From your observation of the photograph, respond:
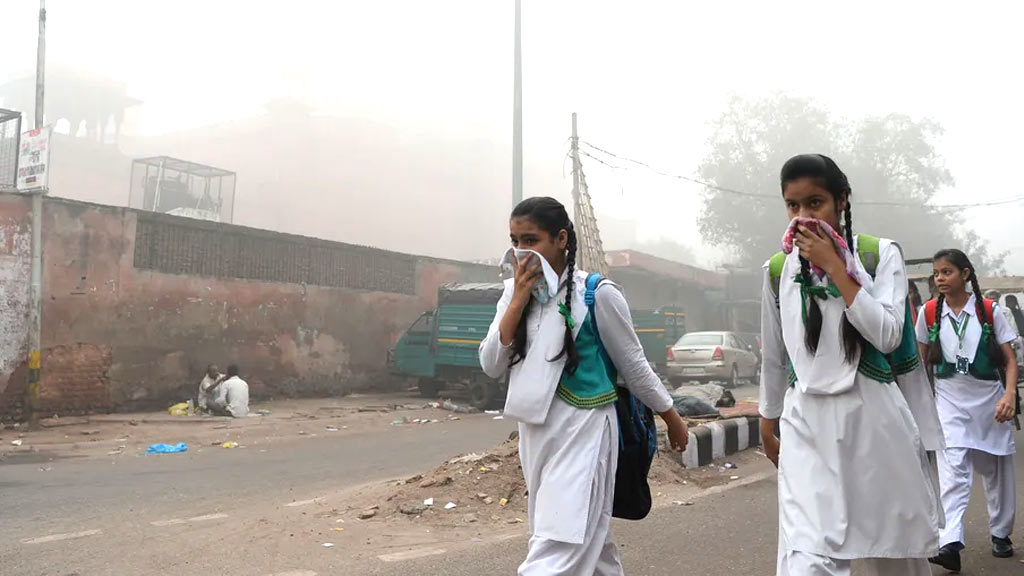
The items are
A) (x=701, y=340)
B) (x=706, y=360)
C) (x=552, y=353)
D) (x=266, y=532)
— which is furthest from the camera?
(x=701, y=340)

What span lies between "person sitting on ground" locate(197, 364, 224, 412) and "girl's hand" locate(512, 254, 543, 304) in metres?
11.8

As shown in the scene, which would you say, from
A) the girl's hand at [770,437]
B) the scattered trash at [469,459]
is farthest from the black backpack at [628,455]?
the scattered trash at [469,459]

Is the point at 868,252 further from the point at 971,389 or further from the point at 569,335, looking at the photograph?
the point at 971,389

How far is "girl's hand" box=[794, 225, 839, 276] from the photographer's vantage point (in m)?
2.25

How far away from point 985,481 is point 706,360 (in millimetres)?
14727

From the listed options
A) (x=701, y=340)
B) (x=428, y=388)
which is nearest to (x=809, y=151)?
(x=701, y=340)

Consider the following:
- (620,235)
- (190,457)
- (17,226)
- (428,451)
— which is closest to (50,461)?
(190,457)

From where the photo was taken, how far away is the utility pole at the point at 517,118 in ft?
54.6

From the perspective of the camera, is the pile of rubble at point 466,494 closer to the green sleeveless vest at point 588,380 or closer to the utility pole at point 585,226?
the green sleeveless vest at point 588,380

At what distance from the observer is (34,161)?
11.6 m

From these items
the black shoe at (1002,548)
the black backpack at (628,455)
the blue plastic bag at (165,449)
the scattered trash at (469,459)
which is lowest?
the blue plastic bag at (165,449)

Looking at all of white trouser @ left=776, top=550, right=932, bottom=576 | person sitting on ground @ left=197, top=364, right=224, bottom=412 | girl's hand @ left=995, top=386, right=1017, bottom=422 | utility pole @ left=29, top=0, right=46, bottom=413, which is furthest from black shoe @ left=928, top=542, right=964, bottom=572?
utility pole @ left=29, top=0, right=46, bottom=413

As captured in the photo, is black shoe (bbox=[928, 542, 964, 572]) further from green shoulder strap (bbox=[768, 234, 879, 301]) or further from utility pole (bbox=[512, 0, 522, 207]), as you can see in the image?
utility pole (bbox=[512, 0, 522, 207])

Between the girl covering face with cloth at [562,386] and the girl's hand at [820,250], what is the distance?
701 millimetres
